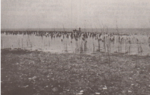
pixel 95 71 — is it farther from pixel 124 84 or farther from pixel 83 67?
pixel 124 84

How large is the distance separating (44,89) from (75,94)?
101cm

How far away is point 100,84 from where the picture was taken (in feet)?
20.4

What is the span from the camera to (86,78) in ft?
22.3

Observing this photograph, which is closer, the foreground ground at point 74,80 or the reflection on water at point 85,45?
A: the foreground ground at point 74,80

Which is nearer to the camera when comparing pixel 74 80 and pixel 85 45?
pixel 74 80

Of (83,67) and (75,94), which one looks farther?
(83,67)

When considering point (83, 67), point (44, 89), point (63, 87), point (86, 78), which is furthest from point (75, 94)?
point (83, 67)

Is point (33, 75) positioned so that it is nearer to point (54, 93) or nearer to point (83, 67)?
point (54, 93)

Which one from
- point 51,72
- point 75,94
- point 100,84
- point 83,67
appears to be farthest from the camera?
point 83,67

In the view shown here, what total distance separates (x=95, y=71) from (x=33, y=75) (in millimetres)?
2571

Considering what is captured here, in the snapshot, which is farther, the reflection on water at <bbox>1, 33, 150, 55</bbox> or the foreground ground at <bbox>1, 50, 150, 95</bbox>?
the reflection on water at <bbox>1, 33, 150, 55</bbox>

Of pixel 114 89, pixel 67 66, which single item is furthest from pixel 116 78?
pixel 67 66

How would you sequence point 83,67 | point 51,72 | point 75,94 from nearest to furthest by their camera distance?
point 75,94, point 51,72, point 83,67

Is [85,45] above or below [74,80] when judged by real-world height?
above
